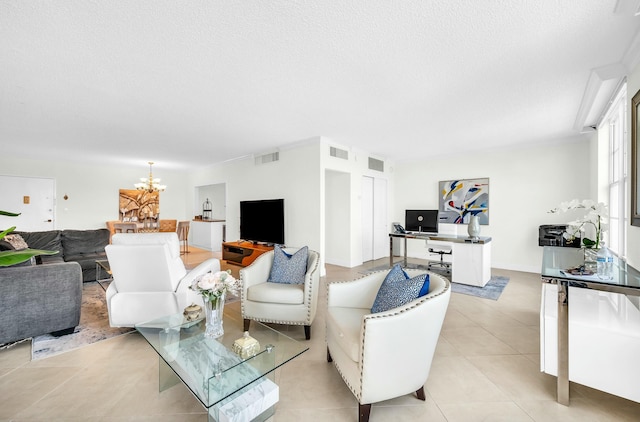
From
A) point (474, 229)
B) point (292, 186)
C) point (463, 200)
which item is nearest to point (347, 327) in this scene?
point (474, 229)

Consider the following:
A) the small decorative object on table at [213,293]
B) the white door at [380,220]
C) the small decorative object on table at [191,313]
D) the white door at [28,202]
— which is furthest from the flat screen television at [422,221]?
the white door at [28,202]

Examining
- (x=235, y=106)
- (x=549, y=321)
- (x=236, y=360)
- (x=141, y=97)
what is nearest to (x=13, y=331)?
(x=236, y=360)

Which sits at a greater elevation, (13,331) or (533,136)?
(533,136)

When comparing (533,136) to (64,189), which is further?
(64,189)

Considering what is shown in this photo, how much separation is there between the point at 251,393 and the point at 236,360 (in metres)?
0.22

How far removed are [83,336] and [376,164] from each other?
5606 mm

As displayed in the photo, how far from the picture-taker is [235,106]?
11.3ft

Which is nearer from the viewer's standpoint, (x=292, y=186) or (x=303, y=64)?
(x=303, y=64)

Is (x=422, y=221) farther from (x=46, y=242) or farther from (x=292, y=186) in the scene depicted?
(x=46, y=242)

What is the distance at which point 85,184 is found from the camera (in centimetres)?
738

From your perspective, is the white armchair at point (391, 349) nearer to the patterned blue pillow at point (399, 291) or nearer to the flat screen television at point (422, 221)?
the patterned blue pillow at point (399, 291)

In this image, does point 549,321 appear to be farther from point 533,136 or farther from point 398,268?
point 533,136

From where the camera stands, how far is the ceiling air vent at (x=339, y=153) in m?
5.13

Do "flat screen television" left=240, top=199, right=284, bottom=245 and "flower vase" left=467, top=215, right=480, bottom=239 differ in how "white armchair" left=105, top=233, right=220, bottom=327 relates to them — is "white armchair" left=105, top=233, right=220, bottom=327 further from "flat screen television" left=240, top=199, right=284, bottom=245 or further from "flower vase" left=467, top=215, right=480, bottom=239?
"flower vase" left=467, top=215, right=480, bottom=239
